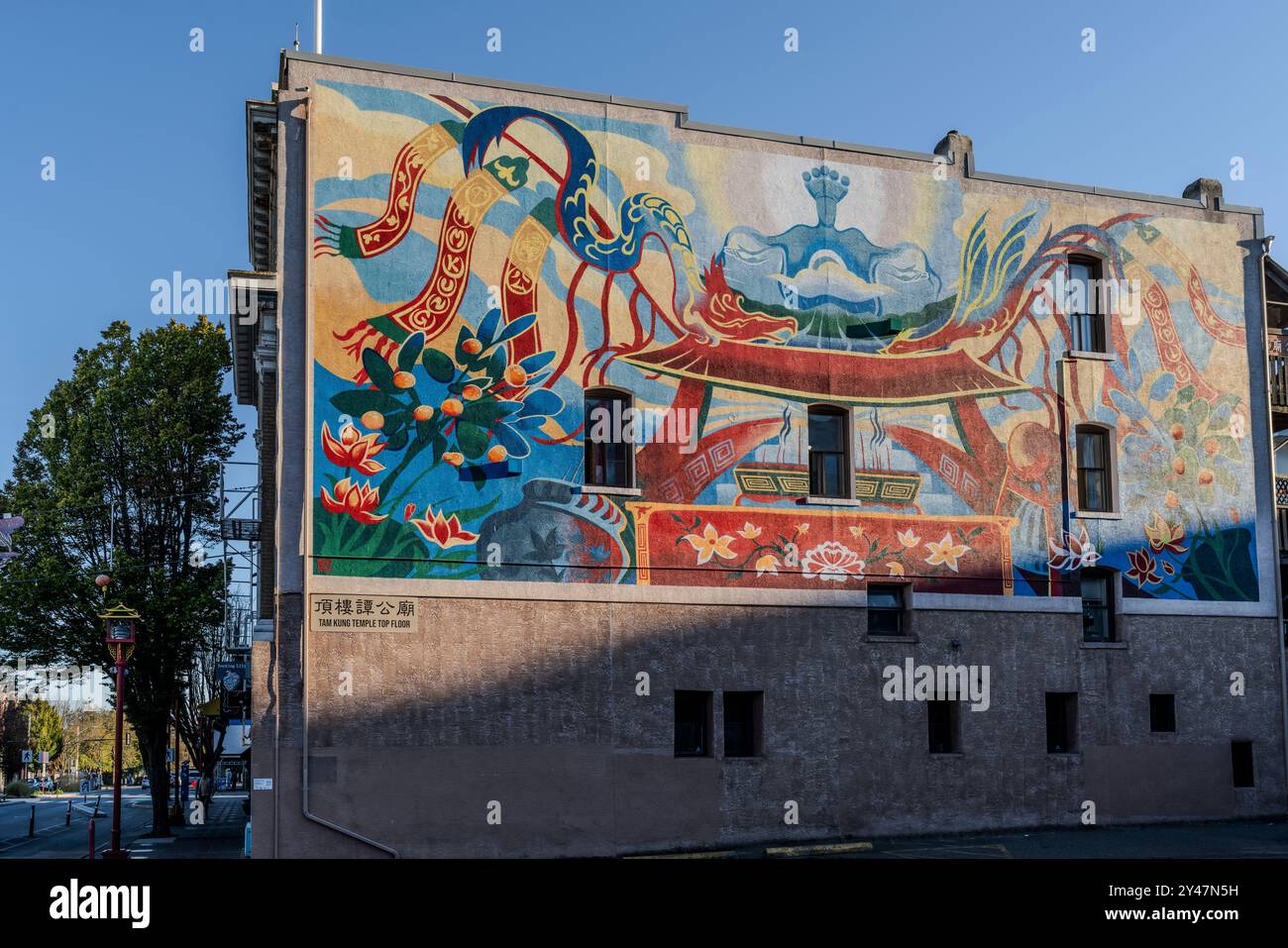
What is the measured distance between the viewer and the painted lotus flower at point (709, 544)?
86.9 ft

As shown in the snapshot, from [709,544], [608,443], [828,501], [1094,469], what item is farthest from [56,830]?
[1094,469]

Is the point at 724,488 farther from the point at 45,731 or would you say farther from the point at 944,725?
the point at 45,731

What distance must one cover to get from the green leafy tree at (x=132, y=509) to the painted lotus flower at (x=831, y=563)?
2134 cm

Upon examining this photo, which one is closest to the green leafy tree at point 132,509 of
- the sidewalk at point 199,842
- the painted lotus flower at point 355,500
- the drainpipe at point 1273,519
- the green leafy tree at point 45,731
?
the sidewalk at point 199,842

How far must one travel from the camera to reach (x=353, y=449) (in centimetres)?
2450

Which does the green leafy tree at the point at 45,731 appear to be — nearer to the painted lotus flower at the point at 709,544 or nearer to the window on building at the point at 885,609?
the painted lotus flower at the point at 709,544

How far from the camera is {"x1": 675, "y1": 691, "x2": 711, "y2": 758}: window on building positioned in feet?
86.1

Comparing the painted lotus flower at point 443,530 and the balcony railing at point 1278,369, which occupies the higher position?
the balcony railing at point 1278,369

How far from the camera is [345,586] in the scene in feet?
78.9

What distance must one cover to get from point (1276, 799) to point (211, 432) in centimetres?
3197

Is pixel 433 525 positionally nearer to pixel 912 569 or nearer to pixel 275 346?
pixel 275 346

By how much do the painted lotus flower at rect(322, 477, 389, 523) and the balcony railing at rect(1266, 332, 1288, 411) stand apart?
21.8 m

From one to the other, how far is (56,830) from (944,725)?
111 ft

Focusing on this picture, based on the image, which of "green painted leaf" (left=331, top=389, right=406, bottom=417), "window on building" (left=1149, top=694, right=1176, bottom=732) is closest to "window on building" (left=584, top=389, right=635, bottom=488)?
"green painted leaf" (left=331, top=389, right=406, bottom=417)
